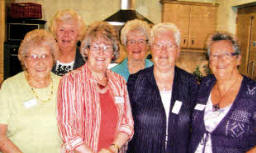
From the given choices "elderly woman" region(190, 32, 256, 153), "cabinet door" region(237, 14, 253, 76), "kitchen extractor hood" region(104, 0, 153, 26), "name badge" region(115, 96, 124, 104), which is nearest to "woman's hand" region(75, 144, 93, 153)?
"name badge" region(115, 96, 124, 104)

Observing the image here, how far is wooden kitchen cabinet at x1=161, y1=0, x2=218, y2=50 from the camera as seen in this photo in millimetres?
6188

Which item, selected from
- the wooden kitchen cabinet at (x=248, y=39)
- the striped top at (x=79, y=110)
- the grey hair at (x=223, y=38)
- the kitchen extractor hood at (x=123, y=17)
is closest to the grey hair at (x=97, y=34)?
the striped top at (x=79, y=110)

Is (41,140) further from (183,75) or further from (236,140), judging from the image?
(236,140)

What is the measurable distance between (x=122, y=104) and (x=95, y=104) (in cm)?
21

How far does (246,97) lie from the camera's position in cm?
173

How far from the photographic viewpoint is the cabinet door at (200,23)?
627 centimetres

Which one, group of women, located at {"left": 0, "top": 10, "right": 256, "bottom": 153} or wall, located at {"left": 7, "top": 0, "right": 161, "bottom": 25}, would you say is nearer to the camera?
group of women, located at {"left": 0, "top": 10, "right": 256, "bottom": 153}

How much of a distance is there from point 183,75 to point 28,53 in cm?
110

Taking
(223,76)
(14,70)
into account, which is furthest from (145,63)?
(14,70)

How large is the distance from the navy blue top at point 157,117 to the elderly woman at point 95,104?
3.6 inches

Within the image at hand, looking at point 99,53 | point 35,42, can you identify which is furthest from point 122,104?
point 35,42

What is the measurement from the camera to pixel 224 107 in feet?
5.82

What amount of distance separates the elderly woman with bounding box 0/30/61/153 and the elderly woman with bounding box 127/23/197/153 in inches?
22.6

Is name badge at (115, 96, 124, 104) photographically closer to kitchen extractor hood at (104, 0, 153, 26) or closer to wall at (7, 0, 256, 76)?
kitchen extractor hood at (104, 0, 153, 26)
